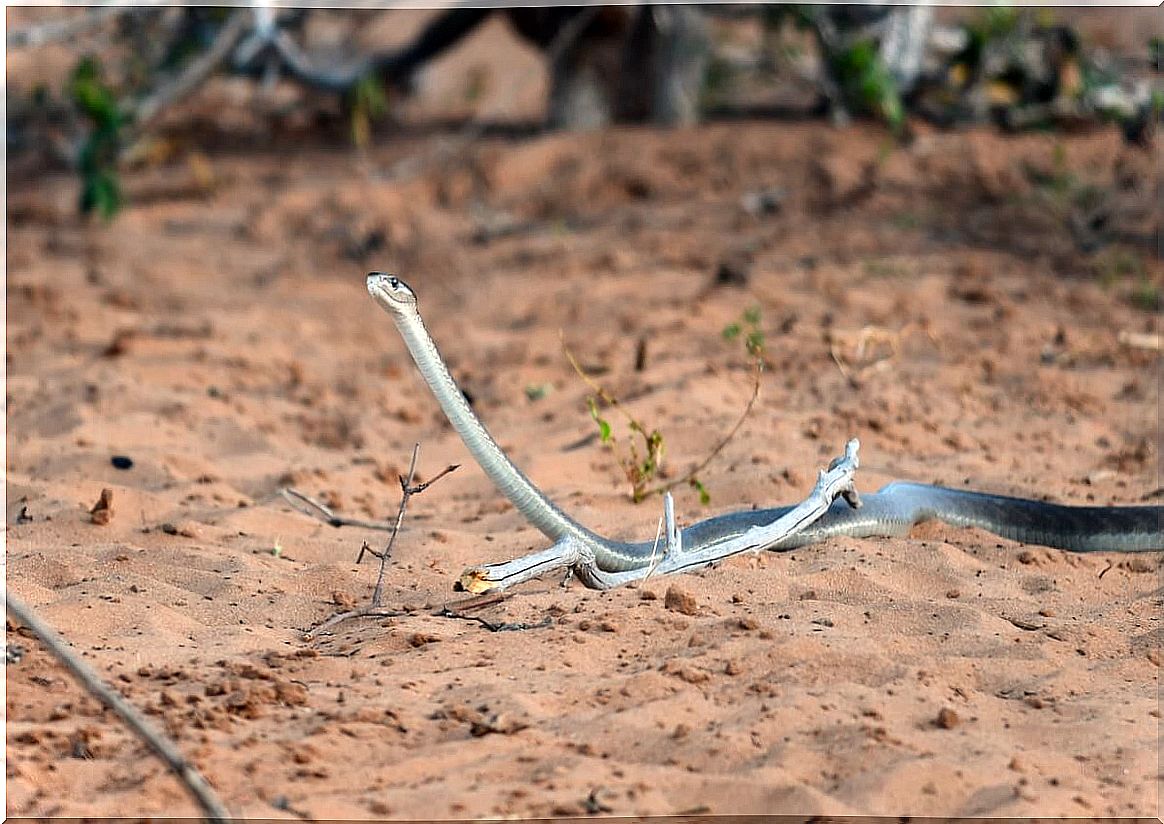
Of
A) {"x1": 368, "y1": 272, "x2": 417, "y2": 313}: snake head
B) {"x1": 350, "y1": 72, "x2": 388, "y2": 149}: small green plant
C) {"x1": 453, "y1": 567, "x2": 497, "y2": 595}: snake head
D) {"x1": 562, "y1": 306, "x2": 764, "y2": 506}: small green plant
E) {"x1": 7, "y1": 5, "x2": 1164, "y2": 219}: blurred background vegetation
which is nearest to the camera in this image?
{"x1": 368, "y1": 272, "x2": 417, "y2": 313}: snake head

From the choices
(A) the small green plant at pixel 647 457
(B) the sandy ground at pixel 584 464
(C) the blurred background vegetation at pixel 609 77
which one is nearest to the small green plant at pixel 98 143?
(C) the blurred background vegetation at pixel 609 77

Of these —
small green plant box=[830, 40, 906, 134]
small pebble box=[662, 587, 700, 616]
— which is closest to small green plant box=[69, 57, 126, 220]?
small green plant box=[830, 40, 906, 134]

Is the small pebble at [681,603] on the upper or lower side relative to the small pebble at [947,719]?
upper

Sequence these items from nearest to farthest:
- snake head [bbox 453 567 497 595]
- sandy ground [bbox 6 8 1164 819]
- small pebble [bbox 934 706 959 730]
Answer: sandy ground [bbox 6 8 1164 819]
small pebble [bbox 934 706 959 730]
snake head [bbox 453 567 497 595]

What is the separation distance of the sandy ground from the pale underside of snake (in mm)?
71

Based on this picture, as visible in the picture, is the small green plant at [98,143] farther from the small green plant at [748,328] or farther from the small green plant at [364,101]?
the small green plant at [748,328]

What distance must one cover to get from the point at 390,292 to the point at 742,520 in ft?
3.81

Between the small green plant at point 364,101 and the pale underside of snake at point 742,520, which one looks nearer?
the pale underside of snake at point 742,520

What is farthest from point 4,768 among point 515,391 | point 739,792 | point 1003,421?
point 1003,421

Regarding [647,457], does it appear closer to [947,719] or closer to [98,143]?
[947,719]

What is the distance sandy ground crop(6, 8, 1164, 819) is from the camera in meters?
2.55

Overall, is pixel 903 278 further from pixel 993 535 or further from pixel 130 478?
pixel 130 478

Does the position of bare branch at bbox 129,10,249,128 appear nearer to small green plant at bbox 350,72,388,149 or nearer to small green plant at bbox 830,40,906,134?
small green plant at bbox 350,72,388,149

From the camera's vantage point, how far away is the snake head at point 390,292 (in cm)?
300
